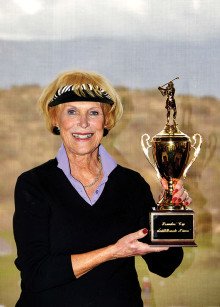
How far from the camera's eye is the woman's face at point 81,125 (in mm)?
1521

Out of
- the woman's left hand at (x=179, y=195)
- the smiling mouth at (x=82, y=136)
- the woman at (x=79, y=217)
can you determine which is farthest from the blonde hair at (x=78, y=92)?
the woman's left hand at (x=179, y=195)

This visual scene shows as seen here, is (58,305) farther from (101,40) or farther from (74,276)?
(101,40)

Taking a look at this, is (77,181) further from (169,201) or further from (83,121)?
(169,201)

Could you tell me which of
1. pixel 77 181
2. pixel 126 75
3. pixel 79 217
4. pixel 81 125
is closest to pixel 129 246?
pixel 79 217

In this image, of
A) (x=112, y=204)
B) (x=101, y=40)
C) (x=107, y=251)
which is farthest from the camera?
(x=101, y=40)

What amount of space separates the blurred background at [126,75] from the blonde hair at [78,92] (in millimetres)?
1285

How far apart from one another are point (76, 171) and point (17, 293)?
1.58 m

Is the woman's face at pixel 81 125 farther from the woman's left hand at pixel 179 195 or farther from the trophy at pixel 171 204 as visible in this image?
the woman's left hand at pixel 179 195

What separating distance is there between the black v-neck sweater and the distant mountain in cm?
145

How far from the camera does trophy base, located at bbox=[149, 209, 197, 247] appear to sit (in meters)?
A: 1.50

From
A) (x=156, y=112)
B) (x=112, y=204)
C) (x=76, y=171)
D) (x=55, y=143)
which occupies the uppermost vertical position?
(x=156, y=112)

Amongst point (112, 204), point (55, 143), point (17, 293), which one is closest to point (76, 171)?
point (112, 204)

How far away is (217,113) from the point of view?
3035 mm

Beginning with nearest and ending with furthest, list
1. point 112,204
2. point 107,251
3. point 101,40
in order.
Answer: point 107,251
point 112,204
point 101,40
